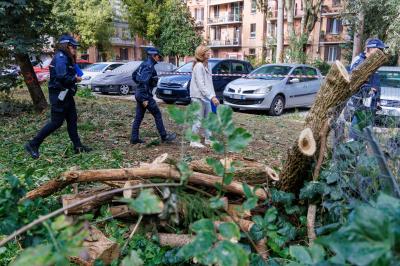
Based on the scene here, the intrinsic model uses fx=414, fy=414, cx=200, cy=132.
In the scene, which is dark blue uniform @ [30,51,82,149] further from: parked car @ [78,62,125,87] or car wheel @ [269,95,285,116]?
parked car @ [78,62,125,87]

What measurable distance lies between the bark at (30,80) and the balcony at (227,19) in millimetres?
46189

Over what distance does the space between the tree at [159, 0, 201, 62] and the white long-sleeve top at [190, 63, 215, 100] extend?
110 feet

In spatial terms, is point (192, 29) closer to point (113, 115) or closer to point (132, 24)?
point (132, 24)

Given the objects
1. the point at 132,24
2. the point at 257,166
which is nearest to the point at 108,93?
the point at 257,166

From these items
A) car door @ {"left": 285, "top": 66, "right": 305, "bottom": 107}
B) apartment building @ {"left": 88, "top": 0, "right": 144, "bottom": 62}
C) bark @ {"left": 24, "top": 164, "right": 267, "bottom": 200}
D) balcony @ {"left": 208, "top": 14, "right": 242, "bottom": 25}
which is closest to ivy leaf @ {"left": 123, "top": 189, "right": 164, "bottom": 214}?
bark @ {"left": 24, "top": 164, "right": 267, "bottom": 200}

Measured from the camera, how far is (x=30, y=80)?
33.1ft

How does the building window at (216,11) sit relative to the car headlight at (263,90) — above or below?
above

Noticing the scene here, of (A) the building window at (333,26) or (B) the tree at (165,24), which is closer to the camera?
(B) the tree at (165,24)

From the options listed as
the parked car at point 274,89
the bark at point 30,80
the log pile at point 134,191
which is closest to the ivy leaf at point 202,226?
the log pile at point 134,191

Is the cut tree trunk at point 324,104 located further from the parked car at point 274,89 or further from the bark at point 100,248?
the parked car at point 274,89

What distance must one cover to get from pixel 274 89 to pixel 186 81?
10.1 feet

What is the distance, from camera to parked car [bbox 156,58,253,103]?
13.9 meters

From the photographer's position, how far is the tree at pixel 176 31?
39312 mm

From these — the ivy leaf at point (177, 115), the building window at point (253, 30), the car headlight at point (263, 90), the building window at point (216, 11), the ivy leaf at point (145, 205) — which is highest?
the building window at point (216, 11)
